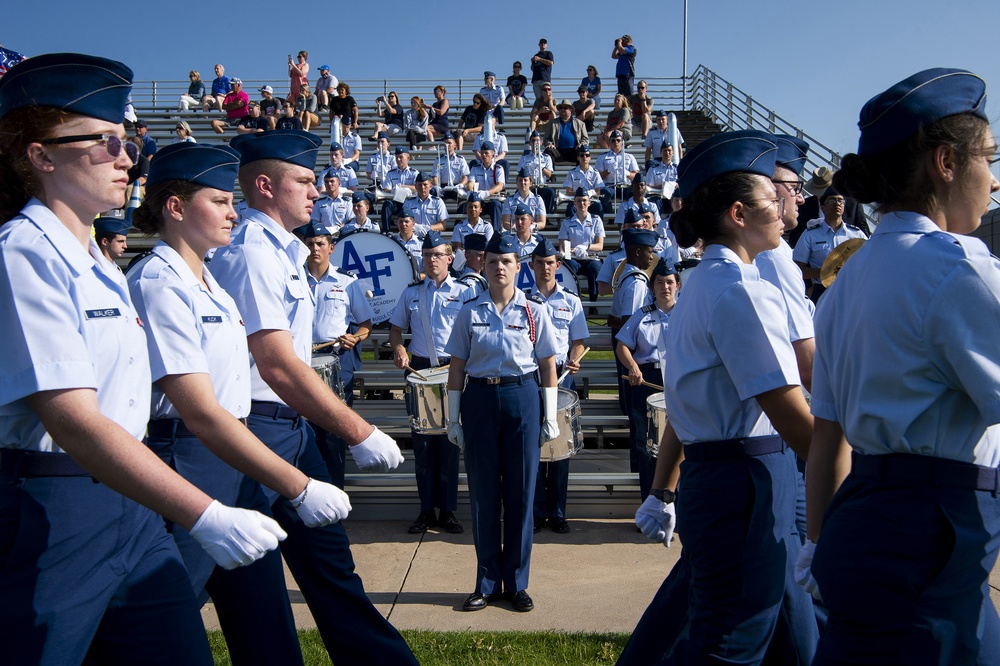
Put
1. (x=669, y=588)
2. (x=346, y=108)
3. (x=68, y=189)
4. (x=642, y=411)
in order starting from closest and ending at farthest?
(x=68, y=189) → (x=669, y=588) → (x=642, y=411) → (x=346, y=108)

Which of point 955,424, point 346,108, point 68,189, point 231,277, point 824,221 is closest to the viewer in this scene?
point 955,424

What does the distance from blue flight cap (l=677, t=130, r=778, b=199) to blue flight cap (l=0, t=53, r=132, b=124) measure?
1642 millimetres

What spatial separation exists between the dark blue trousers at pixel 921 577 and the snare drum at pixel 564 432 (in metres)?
3.87

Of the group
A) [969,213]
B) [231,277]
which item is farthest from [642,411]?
[969,213]

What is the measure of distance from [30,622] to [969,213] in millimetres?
2208

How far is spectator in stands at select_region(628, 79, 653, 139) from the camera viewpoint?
62.1 ft

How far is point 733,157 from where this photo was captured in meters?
2.65

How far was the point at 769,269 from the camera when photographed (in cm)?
321

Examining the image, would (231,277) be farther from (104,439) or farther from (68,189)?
(104,439)

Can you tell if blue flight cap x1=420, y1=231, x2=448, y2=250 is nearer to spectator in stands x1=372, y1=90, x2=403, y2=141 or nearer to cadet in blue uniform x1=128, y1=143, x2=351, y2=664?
cadet in blue uniform x1=128, y1=143, x2=351, y2=664

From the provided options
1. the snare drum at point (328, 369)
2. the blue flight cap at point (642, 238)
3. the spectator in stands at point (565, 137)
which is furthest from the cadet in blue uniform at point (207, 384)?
the spectator in stands at point (565, 137)

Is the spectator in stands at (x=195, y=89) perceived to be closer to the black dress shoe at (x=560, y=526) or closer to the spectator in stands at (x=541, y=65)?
the spectator in stands at (x=541, y=65)

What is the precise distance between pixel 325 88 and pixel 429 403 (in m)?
17.0

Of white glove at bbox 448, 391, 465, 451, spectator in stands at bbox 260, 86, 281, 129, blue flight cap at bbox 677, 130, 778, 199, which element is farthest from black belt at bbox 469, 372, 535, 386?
spectator in stands at bbox 260, 86, 281, 129
